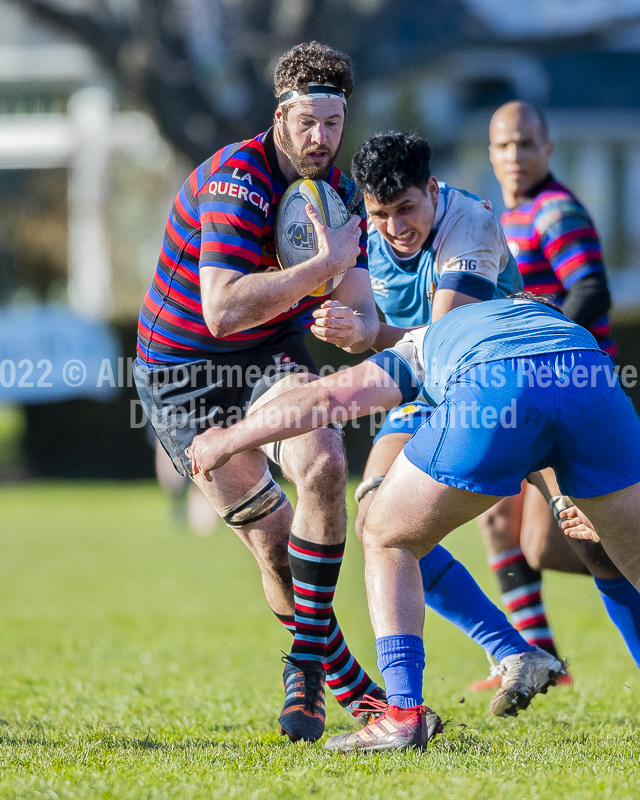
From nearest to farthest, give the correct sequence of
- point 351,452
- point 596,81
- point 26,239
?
point 351,452 < point 596,81 < point 26,239

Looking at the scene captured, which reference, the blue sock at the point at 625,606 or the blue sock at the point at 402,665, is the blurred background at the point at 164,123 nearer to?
the blue sock at the point at 625,606

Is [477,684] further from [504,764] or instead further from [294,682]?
[504,764]

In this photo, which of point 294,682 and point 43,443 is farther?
point 43,443

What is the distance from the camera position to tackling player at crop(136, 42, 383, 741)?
3738mm

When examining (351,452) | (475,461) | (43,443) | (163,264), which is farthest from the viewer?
(43,443)

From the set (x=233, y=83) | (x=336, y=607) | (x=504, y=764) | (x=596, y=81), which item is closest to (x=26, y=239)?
(x=233, y=83)

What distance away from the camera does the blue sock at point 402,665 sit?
3354 millimetres

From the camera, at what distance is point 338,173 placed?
13.5 feet

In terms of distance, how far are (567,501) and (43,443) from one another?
16.5 m

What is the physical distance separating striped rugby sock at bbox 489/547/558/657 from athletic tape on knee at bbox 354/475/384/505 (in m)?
1.16

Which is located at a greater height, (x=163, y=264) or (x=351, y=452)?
(x=163, y=264)

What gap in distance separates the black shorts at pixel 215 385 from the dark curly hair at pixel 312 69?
99 centimetres

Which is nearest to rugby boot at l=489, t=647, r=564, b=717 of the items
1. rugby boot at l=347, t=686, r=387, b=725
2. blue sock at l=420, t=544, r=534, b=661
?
blue sock at l=420, t=544, r=534, b=661

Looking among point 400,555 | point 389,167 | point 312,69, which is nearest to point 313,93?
point 312,69
